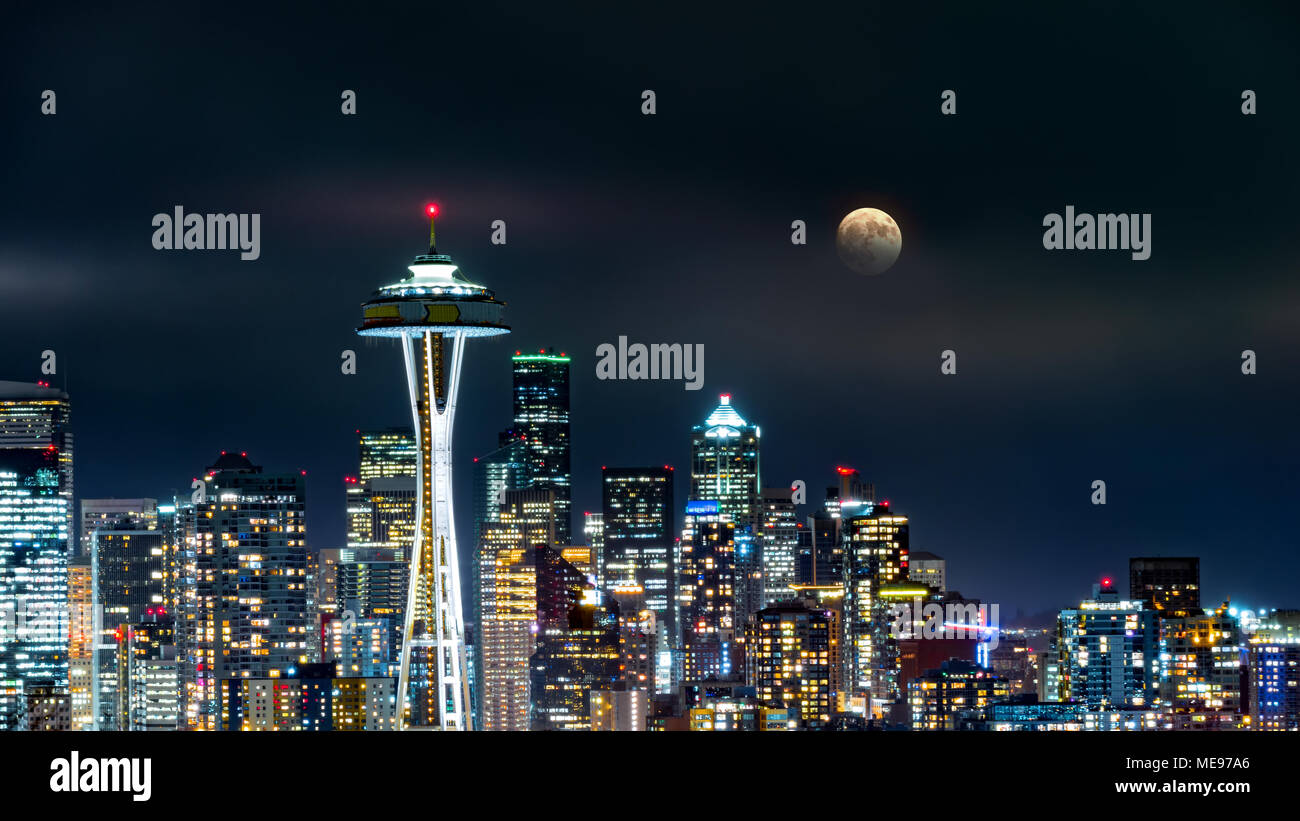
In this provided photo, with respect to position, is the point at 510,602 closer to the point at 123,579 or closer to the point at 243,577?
the point at 243,577

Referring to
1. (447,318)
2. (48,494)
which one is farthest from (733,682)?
(48,494)

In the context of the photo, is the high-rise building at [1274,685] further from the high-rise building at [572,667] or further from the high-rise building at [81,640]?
the high-rise building at [81,640]

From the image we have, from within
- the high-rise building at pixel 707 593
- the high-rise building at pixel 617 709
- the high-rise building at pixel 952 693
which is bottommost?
the high-rise building at pixel 617 709

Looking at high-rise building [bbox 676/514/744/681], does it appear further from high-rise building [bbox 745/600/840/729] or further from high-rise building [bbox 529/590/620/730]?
high-rise building [bbox 745/600/840/729]

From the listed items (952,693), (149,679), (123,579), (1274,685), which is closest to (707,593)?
(952,693)

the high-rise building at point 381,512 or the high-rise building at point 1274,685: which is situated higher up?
the high-rise building at point 381,512

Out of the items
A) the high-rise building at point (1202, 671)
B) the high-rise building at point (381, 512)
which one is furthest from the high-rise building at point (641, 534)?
the high-rise building at point (1202, 671)

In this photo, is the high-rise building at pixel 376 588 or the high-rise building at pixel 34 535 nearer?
the high-rise building at pixel 34 535

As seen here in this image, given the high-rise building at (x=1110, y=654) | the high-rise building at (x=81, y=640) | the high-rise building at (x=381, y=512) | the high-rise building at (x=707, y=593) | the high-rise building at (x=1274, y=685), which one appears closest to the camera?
the high-rise building at (x=1274, y=685)
